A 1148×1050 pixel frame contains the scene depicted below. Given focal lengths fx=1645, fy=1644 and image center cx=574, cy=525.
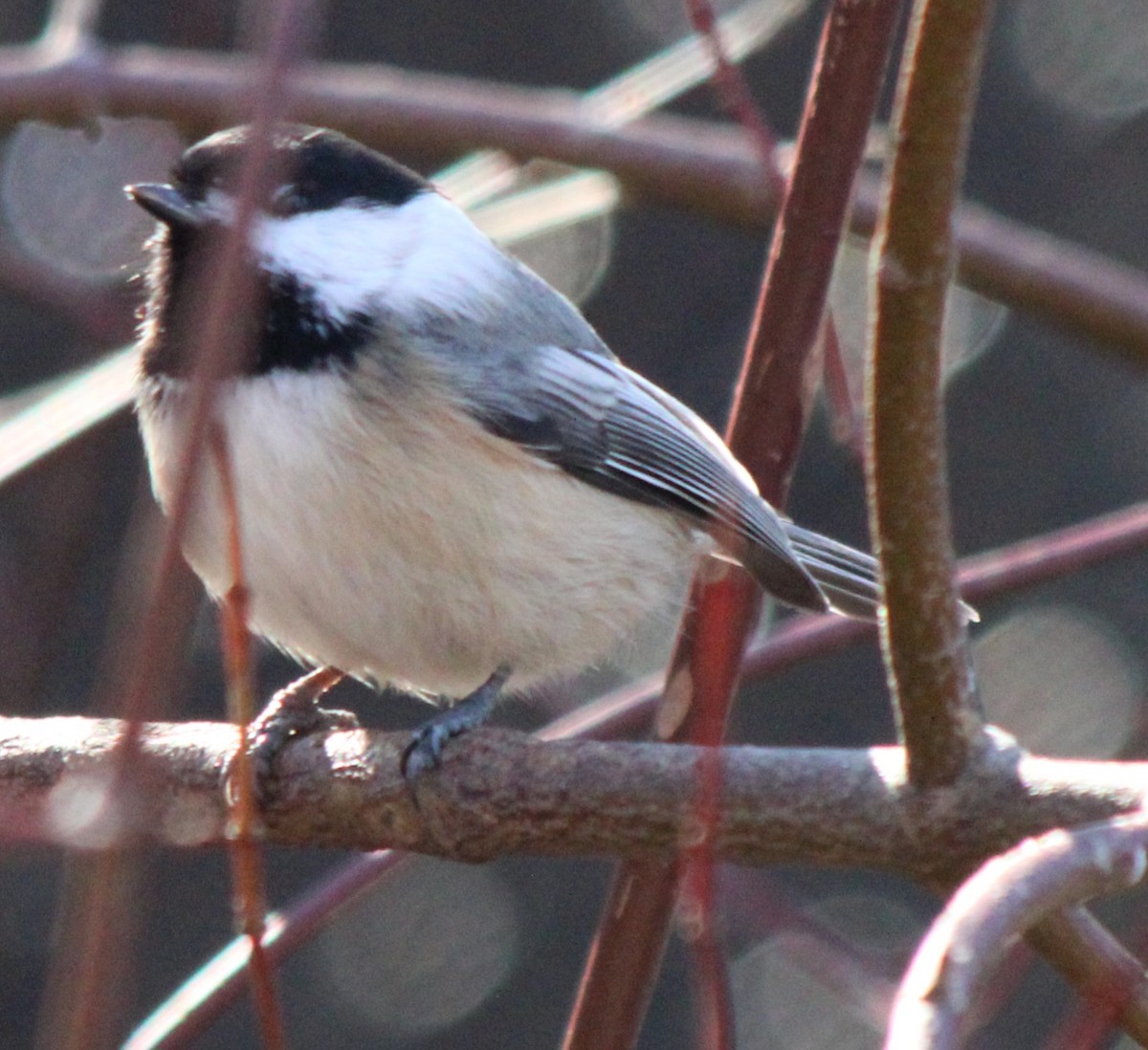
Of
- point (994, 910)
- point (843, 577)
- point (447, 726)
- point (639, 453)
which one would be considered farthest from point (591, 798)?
Result: point (843, 577)

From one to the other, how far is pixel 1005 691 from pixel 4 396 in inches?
64.6

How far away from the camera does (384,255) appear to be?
1488 mm

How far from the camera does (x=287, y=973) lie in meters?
2.59

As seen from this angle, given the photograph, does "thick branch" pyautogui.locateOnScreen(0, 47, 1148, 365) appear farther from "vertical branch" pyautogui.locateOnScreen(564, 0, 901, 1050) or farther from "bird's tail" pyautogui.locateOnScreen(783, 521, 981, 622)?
"vertical branch" pyautogui.locateOnScreen(564, 0, 901, 1050)

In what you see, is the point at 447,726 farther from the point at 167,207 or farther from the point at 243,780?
the point at 243,780

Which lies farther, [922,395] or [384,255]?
[384,255]

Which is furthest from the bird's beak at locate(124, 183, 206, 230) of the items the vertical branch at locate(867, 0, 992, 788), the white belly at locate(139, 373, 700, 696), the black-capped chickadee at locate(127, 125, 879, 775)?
the vertical branch at locate(867, 0, 992, 788)

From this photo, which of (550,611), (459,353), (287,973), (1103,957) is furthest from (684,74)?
(287,973)

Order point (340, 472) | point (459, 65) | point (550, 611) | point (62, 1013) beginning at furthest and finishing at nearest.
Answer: point (459, 65) → point (550, 611) → point (340, 472) → point (62, 1013)

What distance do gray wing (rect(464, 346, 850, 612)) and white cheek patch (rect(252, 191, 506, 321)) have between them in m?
0.10

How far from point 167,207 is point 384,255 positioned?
0.20 meters

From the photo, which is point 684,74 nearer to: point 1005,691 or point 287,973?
point 1005,691

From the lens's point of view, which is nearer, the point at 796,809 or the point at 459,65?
the point at 796,809

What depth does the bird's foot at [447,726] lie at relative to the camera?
45.8 inches
